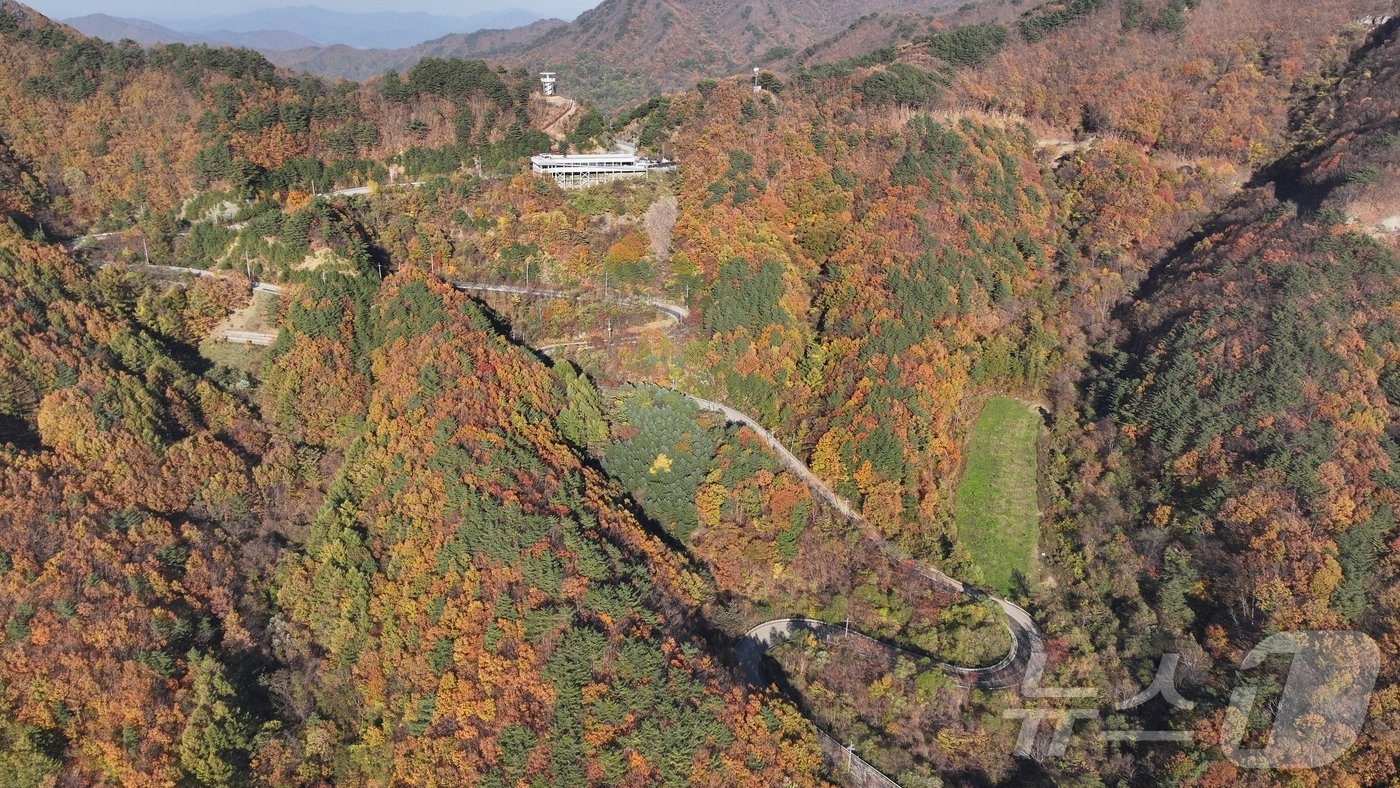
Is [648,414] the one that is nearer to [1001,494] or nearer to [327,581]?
[327,581]

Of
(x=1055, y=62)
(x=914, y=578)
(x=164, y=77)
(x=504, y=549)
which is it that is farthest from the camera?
(x=1055, y=62)

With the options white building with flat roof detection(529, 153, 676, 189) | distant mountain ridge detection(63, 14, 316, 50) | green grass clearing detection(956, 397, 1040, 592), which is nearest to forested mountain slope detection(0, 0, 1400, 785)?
green grass clearing detection(956, 397, 1040, 592)

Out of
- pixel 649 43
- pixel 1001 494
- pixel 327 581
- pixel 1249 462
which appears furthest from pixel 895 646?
pixel 649 43

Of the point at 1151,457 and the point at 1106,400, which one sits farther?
the point at 1106,400

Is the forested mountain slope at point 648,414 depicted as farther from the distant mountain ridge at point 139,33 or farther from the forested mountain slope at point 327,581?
the distant mountain ridge at point 139,33

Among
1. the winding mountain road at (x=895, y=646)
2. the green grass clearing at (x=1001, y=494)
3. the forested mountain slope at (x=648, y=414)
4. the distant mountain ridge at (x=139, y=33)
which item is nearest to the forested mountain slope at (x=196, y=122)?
the forested mountain slope at (x=648, y=414)

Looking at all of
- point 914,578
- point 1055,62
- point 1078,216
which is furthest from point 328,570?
point 1055,62

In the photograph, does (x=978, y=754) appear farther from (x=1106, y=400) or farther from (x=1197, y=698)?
(x=1106, y=400)
